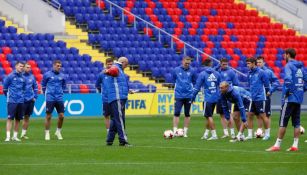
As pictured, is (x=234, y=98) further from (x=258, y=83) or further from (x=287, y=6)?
(x=287, y=6)

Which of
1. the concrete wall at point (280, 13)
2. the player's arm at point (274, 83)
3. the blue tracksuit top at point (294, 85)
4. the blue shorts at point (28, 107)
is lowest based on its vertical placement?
the blue shorts at point (28, 107)

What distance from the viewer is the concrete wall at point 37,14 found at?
4753cm

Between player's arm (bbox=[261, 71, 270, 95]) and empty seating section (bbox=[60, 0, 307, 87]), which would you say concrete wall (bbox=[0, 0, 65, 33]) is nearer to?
empty seating section (bbox=[60, 0, 307, 87])

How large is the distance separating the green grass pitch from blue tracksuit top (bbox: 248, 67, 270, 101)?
1407mm

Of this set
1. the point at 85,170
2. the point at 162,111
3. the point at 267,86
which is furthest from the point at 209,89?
the point at 162,111

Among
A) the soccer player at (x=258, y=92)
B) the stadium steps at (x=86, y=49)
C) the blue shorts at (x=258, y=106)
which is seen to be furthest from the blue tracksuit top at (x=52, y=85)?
the stadium steps at (x=86, y=49)

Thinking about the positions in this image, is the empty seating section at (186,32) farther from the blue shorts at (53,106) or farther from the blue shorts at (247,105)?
the blue shorts at (53,106)

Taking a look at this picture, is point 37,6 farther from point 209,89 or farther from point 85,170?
point 85,170

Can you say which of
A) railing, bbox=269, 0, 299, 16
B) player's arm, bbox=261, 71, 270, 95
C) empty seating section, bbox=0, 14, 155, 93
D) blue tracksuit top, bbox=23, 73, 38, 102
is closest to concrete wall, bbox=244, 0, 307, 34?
railing, bbox=269, 0, 299, 16

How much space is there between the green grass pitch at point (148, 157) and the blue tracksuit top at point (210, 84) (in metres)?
1.35

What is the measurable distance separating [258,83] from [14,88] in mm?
6911

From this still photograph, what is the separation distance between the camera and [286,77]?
21.0 meters

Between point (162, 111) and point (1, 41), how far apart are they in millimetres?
8485

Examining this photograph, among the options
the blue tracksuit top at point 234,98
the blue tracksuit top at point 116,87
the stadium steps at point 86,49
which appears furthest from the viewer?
the stadium steps at point 86,49
